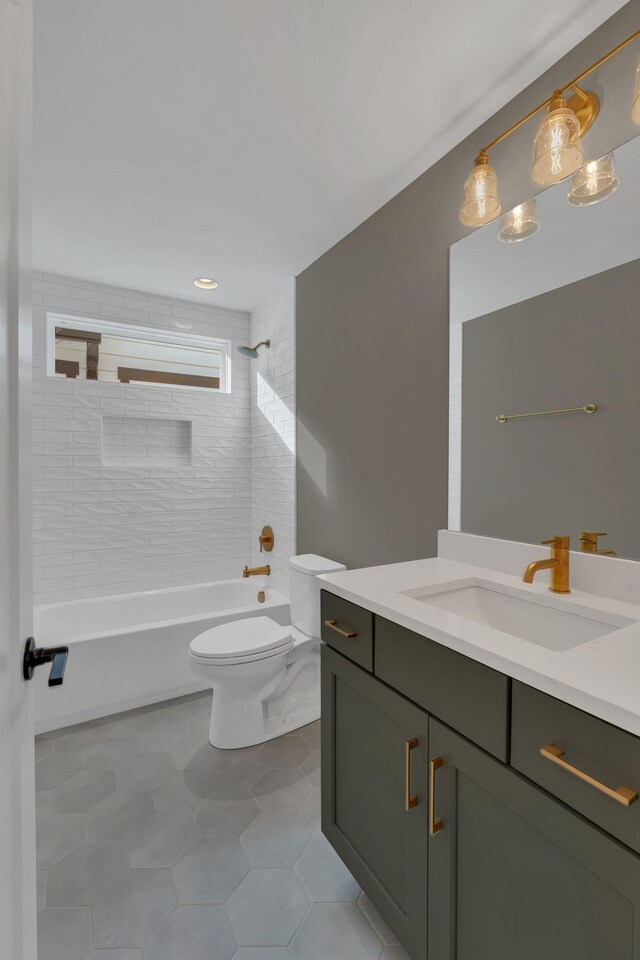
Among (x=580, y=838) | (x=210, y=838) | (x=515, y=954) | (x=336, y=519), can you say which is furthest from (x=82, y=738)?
(x=580, y=838)

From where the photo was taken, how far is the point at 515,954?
0.83 metres

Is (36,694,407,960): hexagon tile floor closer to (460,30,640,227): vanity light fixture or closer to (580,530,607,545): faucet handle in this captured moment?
(580,530,607,545): faucet handle

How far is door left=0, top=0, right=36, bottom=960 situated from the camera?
0.64m

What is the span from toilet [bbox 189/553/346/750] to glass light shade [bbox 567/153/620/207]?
5.36ft

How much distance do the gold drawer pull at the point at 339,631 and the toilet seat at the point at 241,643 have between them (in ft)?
2.66

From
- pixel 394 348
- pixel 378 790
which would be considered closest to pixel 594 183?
pixel 394 348

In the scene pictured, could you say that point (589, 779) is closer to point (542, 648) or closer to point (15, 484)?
point (542, 648)

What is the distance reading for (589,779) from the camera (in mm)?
695

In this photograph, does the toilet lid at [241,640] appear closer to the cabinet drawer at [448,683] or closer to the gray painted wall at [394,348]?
the gray painted wall at [394,348]

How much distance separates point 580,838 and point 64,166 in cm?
267

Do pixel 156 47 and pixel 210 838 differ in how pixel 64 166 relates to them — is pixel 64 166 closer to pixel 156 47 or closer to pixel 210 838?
pixel 156 47

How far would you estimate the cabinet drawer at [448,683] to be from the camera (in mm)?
860

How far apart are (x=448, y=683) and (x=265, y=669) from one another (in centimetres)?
133

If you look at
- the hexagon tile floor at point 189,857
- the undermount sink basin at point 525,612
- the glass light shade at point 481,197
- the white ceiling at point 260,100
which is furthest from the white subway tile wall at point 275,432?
the undermount sink basin at point 525,612
